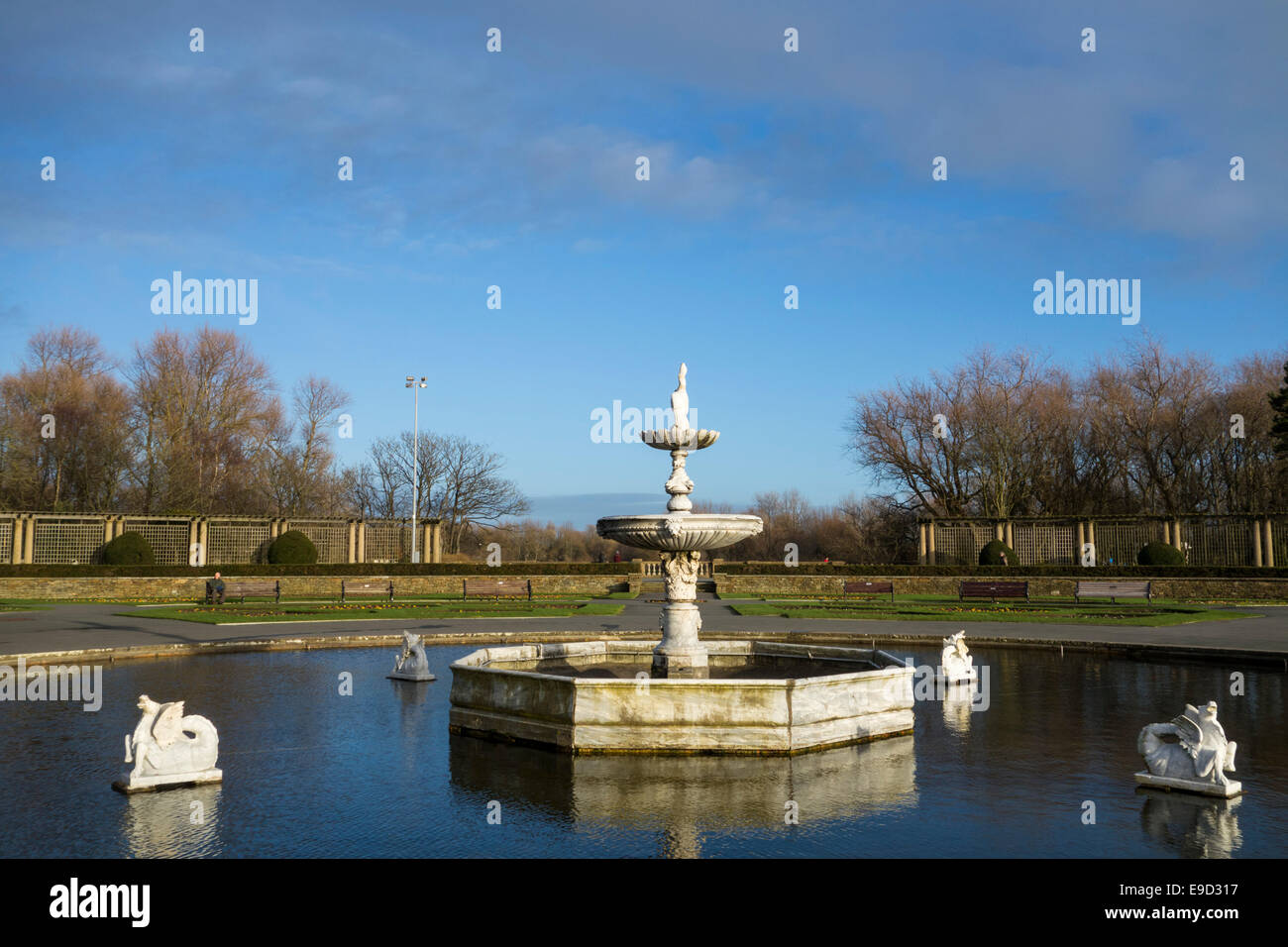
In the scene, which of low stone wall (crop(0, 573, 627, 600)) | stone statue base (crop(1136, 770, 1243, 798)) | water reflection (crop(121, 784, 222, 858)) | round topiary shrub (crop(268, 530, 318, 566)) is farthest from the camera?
round topiary shrub (crop(268, 530, 318, 566))

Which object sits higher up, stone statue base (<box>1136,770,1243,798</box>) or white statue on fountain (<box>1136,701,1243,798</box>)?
white statue on fountain (<box>1136,701,1243,798</box>)

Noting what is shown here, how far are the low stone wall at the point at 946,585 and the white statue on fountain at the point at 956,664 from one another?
20.8 meters

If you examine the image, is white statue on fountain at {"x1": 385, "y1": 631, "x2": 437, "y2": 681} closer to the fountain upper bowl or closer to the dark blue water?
the dark blue water

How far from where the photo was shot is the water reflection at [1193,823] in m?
6.52

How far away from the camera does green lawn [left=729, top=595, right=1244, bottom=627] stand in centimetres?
2477

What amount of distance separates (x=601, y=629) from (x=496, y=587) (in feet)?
35.9

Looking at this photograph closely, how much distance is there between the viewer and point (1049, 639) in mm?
19125

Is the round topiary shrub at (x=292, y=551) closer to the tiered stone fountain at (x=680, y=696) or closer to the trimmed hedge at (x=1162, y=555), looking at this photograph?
the tiered stone fountain at (x=680, y=696)

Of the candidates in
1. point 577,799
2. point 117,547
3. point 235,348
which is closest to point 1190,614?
point 577,799

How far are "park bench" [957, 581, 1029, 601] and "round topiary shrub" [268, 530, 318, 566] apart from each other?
2557cm

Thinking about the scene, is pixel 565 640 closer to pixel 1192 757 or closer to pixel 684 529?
pixel 684 529

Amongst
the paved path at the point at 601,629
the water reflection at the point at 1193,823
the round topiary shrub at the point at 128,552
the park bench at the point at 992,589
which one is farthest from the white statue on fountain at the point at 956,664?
the round topiary shrub at the point at 128,552

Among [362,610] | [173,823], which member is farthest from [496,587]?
[173,823]

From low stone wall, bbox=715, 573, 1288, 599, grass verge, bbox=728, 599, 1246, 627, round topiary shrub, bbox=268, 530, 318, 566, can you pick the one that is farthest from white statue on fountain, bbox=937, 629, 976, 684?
round topiary shrub, bbox=268, 530, 318, 566
